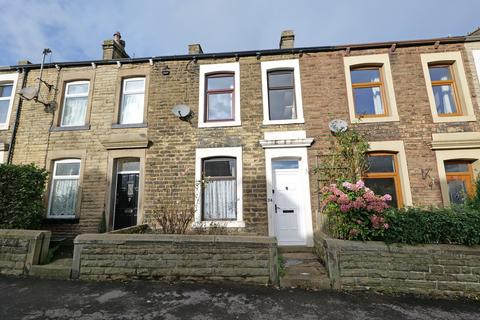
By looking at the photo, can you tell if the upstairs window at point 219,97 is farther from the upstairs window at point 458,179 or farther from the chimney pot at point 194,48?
the upstairs window at point 458,179

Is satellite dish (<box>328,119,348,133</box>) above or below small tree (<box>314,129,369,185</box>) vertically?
above

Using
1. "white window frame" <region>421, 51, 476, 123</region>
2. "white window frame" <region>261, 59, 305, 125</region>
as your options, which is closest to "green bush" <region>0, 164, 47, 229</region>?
"white window frame" <region>261, 59, 305, 125</region>

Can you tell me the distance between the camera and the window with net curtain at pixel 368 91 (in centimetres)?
802

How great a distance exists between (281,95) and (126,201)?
6.30 meters

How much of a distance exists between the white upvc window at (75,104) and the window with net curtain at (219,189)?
4.96 meters

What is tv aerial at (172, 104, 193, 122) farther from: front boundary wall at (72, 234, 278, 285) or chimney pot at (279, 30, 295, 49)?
front boundary wall at (72, 234, 278, 285)

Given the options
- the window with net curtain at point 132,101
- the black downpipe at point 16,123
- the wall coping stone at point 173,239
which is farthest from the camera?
the window with net curtain at point 132,101

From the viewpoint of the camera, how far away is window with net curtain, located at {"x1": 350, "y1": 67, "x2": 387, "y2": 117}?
8.02 metres

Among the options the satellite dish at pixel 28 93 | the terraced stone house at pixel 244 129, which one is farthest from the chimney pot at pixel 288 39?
the satellite dish at pixel 28 93

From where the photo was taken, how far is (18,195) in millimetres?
6184

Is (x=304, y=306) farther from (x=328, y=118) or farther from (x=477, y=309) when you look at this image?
(x=328, y=118)

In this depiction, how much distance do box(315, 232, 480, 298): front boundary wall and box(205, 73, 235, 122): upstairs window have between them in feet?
18.1

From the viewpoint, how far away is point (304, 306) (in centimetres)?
383

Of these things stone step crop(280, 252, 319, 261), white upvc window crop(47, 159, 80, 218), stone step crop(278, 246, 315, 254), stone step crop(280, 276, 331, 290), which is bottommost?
stone step crop(280, 276, 331, 290)
